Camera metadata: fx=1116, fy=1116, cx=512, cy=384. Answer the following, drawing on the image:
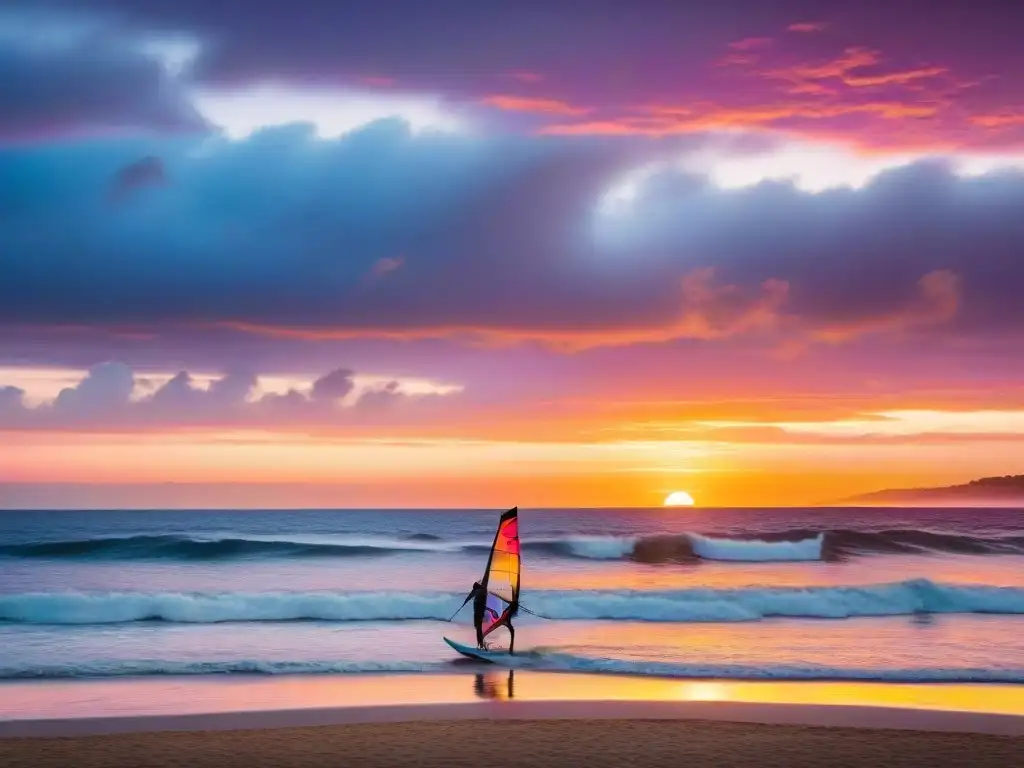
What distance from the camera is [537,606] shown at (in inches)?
993

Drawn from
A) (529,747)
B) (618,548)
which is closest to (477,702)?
(529,747)

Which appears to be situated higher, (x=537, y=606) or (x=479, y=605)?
(x=479, y=605)

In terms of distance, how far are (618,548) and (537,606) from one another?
21217 mm

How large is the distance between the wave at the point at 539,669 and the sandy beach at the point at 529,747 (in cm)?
425

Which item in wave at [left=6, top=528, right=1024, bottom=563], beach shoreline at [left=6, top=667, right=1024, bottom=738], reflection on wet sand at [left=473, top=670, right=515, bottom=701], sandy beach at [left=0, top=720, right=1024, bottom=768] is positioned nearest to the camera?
sandy beach at [left=0, top=720, right=1024, bottom=768]

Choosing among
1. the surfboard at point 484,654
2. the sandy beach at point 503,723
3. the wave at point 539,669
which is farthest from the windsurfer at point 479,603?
the sandy beach at point 503,723

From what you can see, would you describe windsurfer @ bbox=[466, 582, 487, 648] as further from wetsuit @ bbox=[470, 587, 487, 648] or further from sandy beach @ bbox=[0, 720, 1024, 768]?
sandy beach @ bbox=[0, 720, 1024, 768]

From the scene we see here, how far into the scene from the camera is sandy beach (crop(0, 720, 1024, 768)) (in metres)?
10.4

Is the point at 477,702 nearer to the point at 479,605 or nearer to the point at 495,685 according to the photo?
the point at 495,685

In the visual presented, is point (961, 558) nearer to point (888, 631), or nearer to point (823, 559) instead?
point (823, 559)

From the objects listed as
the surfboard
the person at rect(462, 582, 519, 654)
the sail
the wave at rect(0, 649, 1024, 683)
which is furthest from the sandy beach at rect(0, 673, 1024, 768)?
the sail

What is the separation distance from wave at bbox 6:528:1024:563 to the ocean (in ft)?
0.42

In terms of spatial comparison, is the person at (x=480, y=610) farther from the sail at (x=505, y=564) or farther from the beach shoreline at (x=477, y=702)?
the beach shoreline at (x=477, y=702)

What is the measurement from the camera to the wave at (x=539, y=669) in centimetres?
1609
